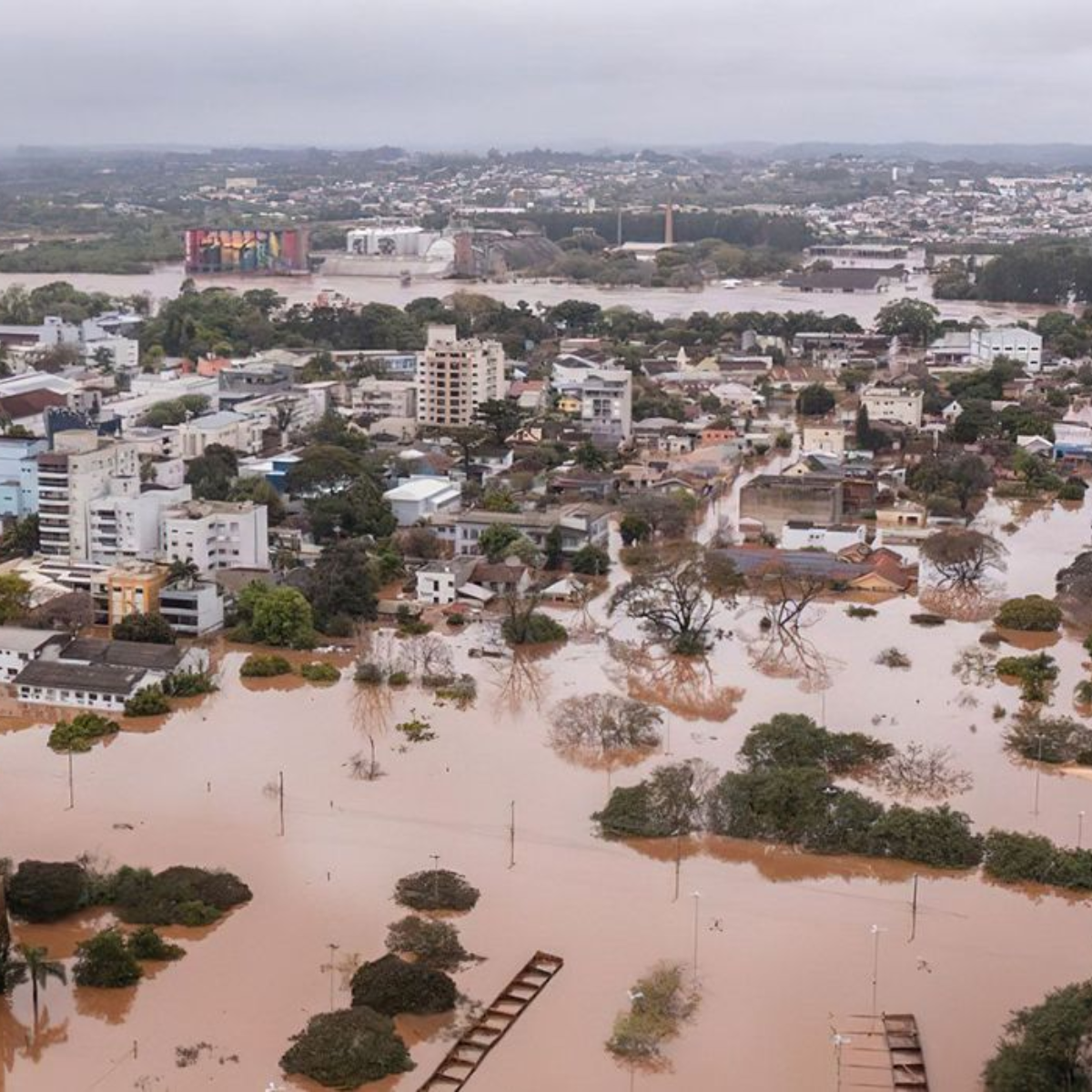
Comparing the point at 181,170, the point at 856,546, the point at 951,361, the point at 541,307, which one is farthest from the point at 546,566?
the point at 181,170

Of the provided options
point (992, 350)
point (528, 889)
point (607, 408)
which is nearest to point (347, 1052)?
point (528, 889)

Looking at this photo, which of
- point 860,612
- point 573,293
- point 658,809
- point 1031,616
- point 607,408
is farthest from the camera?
point 573,293

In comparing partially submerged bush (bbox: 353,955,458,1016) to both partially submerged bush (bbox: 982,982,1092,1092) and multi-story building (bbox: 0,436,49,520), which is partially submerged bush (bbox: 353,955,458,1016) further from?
multi-story building (bbox: 0,436,49,520)

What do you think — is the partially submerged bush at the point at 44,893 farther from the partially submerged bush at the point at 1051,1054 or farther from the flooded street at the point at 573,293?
the flooded street at the point at 573,293

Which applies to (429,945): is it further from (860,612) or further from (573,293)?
(573,293)

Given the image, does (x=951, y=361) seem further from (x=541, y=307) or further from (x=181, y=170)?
(x=181, y=170)

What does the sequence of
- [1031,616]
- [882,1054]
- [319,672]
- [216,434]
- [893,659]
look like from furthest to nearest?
[216,434] < [1031,616] < [893,659] < [319,672] < [882,1054]
